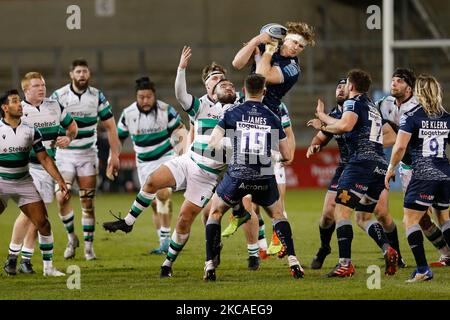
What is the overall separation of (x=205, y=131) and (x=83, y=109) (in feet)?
8.83

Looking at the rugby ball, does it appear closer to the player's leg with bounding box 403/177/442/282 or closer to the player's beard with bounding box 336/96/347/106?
the player's beard with bounding box 336/96/347/106

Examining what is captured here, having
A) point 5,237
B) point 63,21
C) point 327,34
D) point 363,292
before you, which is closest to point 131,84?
point 63,21

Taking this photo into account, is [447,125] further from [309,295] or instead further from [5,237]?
[5,237]

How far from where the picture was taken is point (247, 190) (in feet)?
35.0

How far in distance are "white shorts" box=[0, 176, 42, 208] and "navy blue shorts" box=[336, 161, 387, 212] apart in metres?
3.20

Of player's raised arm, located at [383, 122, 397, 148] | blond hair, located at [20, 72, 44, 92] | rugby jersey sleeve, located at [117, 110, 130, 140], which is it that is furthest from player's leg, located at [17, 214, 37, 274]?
player's raised arm, located at [383, 122, 397, 148]

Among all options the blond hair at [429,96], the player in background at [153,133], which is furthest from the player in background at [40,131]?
the blond hair at [429,96]

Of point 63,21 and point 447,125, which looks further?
point 63,21

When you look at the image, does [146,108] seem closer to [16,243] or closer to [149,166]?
[149,166]

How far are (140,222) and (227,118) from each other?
8.24 m

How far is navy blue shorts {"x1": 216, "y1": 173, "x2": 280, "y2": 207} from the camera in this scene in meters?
10.6

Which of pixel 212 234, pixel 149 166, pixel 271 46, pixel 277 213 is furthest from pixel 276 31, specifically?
pixel 149 166

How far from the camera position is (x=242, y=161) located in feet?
34.9

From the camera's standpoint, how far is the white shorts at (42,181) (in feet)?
42.6
